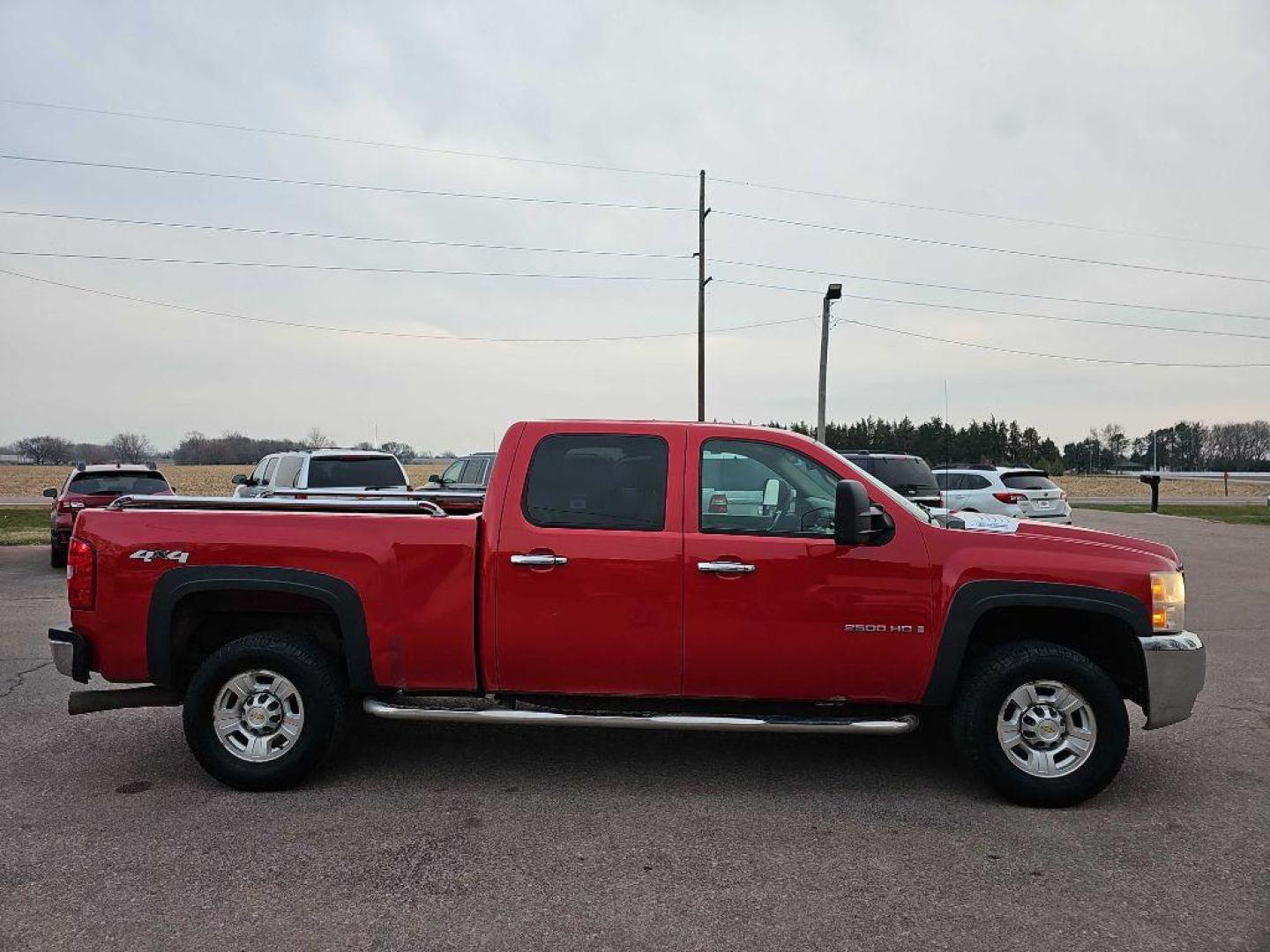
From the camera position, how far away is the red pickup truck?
4.60 m

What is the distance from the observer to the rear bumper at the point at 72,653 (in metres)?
4.79

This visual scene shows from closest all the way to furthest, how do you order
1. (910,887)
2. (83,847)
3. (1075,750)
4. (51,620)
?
(910,887), (83,847), (1075,750), (51,620)

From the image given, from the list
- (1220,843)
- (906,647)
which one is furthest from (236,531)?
(1220,843)

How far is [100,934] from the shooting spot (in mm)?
3289

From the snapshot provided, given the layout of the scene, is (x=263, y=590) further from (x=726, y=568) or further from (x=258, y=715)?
(x=726, y=568)

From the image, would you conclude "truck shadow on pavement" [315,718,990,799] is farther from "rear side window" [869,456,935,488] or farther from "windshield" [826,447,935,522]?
"rear side window" [869,456,935,488]

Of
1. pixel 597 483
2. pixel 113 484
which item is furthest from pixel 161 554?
pixel 113 484

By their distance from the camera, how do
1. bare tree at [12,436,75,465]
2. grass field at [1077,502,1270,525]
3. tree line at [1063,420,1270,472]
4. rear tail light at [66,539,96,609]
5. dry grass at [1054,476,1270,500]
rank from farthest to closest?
1. tree line at [1063,420,1270,472]
2. bare tree at [12,436,75,465]
3. dry grass at [1054,476,1270,500]
4. grass field at [1077,502,1270,525]
5. rear tail light at [66,539,96,609]

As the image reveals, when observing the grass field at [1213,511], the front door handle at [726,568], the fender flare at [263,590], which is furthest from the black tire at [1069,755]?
the grass field at [1213,511]

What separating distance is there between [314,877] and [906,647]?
112 inches

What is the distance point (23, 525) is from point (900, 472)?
1974 cm

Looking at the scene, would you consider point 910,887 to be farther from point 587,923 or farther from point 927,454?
point 927,454

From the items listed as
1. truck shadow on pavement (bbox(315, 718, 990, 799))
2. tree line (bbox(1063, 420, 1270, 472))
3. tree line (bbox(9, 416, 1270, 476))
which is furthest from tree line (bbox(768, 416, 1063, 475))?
tree line (bbox(1063, 420, 1270, 472))

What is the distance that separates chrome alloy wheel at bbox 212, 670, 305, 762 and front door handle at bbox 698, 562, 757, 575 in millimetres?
2139
